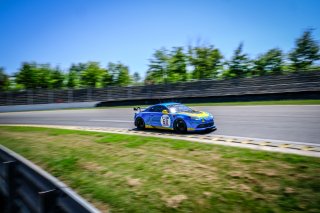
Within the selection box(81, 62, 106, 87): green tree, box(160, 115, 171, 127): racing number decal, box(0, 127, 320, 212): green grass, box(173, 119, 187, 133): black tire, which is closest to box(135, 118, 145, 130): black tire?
box(160, 115, 171, 127): racing number decal

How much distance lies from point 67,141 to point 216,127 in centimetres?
658

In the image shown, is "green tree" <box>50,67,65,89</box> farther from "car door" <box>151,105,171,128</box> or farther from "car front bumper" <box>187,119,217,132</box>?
"car front bumper" <box>187,119,217,132</box>

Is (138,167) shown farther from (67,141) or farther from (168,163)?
(67,141)

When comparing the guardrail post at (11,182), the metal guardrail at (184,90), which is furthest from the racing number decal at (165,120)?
the metal guardrail at (184,90)

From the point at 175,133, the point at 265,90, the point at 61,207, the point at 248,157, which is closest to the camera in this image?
the point at 61,207

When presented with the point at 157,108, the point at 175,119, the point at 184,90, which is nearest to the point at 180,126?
the point at 175,119

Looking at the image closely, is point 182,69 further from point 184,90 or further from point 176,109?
point 176,109

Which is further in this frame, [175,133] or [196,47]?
[196,47]

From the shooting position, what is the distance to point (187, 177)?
517 centimetres

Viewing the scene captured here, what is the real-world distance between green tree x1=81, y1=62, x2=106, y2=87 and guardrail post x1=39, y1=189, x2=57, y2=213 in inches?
1992

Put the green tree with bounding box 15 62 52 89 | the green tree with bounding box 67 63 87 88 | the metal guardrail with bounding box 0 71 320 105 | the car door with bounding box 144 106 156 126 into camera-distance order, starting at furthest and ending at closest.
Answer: the green tree with bounding box 67 63 87 88 < the green tree with bounding box 15 62 52 89 < the metal guardrail with bounding box 0 71 320 105 < the car door with bounding box 144 106 156 126

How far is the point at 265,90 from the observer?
2434 cm

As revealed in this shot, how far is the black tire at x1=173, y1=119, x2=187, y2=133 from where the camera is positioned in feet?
33.4

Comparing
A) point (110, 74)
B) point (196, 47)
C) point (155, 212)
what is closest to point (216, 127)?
point (155, 212)
